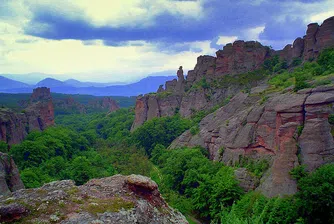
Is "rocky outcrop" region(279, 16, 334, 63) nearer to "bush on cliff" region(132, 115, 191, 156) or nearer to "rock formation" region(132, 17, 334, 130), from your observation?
"rock formation" region(132, 17, 334, 130)

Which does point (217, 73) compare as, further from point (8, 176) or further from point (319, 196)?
point (8, 176)

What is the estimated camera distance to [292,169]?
28203mm

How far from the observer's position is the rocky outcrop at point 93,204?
1060 centimetres

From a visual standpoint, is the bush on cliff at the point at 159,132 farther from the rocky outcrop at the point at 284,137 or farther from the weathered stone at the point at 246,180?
the weathered stone at the point at 246,180

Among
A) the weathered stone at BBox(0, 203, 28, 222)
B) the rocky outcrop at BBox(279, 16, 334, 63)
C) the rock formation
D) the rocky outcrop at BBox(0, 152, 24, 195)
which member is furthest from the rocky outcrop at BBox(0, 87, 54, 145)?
the rocky outcrop at BBox(279, 16, 334, 63)

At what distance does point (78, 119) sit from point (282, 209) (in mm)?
125759

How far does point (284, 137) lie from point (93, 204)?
23.6m

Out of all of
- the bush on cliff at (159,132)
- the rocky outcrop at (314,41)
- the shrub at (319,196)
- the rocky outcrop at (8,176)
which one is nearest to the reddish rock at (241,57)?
the rocky outcrop at (314,41)

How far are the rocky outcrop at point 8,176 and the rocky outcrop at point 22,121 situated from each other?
92.1 ft

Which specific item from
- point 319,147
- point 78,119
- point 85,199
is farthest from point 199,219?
point 78,119

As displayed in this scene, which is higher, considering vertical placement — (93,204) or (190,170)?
(93,204)

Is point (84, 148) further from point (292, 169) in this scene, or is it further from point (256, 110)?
point (292, 169)

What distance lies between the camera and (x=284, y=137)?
30.4m

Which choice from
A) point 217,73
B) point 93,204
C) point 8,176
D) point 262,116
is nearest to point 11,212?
point 93,204
